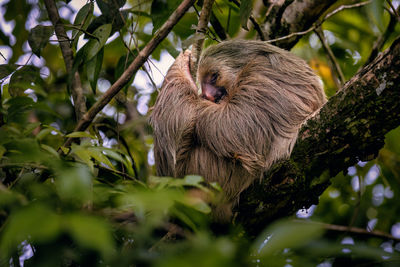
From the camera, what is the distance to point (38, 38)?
3309 mm

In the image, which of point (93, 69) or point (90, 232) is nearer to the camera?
point (90, 232)

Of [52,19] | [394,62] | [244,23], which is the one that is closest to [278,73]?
[244,23]

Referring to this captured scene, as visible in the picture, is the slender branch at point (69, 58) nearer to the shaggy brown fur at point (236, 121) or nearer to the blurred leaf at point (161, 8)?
the shaggy brown fur at point (236, 121)

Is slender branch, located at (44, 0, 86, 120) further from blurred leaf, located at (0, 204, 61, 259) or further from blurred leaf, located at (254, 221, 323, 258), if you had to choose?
blurred leaf, located at (254, 221, 323, 258)

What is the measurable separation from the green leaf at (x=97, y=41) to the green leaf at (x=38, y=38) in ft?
1.11

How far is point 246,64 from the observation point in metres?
4.58

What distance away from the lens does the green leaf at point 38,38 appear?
3277 mm

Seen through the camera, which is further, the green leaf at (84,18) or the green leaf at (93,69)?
the green leaf at (93,69)

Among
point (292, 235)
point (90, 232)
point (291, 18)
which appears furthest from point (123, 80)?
point (291, 18)

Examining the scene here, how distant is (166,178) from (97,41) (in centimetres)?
199

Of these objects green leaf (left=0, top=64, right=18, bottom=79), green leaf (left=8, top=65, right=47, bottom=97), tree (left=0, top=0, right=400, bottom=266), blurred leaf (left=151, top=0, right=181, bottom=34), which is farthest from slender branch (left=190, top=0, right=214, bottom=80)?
green leaf (left=0, top=64, right=18, bottom=79)

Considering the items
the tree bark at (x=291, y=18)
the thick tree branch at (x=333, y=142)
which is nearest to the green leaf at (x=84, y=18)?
the thick tree branch at (x=333, y=142)

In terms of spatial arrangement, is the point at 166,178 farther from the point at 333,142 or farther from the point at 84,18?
the point at 84,18

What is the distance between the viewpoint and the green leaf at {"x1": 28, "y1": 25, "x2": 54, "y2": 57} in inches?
129
